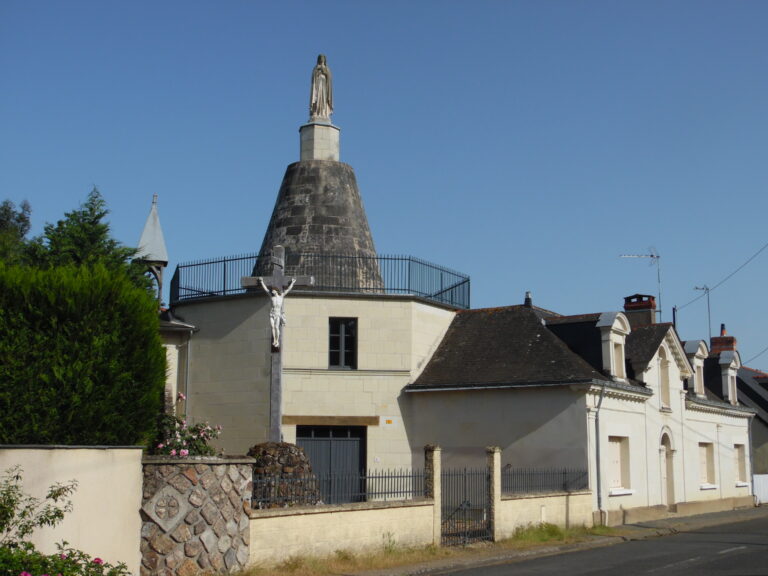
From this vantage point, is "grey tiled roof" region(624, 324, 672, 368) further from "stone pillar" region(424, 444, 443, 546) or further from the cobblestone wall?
the cobblestone wall

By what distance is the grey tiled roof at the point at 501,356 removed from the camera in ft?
74.6

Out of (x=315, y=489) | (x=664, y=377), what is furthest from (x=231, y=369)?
(x=664, y=377)

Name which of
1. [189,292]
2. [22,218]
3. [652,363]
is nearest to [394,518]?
[189,292]

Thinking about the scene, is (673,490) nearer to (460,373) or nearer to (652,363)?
(652,363)

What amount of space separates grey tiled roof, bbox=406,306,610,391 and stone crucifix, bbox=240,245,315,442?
6.78 metres

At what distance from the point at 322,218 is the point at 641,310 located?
11.4 metres

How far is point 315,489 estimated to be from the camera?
48.4 ft

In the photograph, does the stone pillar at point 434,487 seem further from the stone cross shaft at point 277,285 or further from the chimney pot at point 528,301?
the chimney pot at point 528,301

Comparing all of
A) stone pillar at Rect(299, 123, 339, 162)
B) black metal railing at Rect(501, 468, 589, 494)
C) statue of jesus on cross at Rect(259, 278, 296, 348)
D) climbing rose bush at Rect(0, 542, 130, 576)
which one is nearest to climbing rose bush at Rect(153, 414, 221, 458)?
statue of jesus on cross at Rect(259, 278, 296, 348)

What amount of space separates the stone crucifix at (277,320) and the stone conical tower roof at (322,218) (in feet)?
19.1

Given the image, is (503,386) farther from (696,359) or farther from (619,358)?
(696,359)

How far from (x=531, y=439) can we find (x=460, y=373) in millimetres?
2536

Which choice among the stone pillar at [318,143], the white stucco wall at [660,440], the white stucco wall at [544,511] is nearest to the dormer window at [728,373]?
the white stucco wall at [660,440]

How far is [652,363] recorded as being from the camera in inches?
1038
